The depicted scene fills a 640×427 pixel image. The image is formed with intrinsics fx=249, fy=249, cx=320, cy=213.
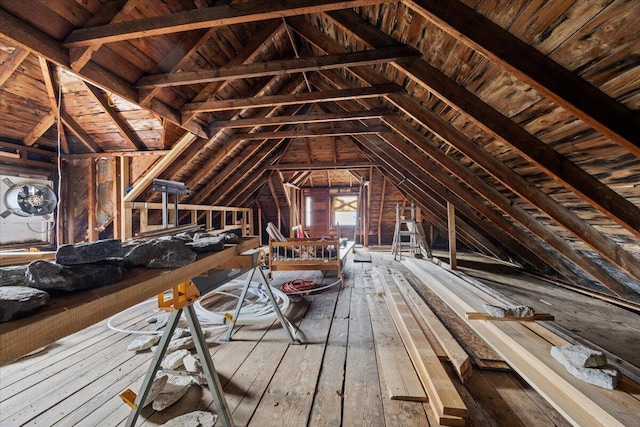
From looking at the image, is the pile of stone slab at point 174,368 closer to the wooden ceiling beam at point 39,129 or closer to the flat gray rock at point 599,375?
the flat gray rock at point 599,375

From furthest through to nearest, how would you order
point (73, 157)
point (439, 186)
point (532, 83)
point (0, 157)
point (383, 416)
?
point (439, 186), point (73, 157), point (0, 157), point (383, 416), point (532, 83)

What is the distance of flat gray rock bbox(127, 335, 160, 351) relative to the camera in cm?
223

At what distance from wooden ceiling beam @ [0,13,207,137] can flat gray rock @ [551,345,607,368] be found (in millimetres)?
4275

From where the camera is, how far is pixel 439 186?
4.20m

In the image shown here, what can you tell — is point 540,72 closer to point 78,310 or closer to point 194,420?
point 78,310

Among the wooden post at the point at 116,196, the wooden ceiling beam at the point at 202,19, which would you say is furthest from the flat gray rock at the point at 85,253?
the wooden post at the point at 116,196

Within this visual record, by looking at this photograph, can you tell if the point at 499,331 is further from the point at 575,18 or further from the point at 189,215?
the point at 189,215

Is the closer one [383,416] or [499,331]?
[383,416]

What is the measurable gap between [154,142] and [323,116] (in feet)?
8.49

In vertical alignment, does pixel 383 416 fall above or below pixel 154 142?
below

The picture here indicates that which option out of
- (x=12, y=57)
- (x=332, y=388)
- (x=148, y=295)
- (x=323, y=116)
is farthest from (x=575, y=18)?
(x=12, y=57)

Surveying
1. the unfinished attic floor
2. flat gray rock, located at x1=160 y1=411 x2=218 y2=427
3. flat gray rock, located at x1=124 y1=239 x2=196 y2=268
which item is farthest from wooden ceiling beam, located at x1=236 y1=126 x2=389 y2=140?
flat gray rock, located at x1=160 y1=411 x2=218 y2=427

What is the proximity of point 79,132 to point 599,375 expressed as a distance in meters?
5.87

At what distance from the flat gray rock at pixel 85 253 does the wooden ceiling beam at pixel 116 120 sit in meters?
3.25
